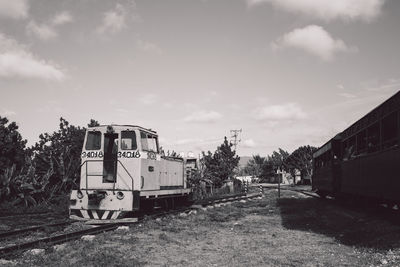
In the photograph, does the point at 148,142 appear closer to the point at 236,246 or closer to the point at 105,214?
the point at 105,214

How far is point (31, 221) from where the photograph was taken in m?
12.8

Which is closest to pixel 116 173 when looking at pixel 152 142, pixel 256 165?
pixel 152 142

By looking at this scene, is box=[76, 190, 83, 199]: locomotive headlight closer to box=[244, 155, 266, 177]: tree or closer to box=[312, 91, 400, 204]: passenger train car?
box=[312, 91, 400, 204]: passenger train car

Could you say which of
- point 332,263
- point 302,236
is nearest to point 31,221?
point 302,236

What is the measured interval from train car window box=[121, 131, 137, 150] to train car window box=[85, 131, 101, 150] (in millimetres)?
847

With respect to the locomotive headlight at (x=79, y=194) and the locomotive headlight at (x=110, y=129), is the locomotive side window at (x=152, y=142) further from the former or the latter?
the locomotive headlight at (x=79, y=194)

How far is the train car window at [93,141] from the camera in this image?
1329 centimetres

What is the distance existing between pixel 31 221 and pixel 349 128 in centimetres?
1259

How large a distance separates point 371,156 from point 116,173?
26.5 feet

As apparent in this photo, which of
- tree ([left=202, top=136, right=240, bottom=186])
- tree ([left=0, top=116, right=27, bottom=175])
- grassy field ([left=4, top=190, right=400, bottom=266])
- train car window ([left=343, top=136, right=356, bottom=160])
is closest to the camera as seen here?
grassy field ([left=4, top=190, right=400, bottom=266])

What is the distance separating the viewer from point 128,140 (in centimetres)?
1311

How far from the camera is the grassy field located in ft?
23.2

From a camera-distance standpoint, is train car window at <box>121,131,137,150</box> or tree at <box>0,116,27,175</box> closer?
train car window at <box>121,131,137,150</box>

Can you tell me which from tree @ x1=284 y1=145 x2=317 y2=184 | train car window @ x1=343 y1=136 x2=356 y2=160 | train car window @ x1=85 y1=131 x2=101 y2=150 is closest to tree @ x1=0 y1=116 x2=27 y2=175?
train car window @ x1=85 y1=131 x2=101 y2=150
